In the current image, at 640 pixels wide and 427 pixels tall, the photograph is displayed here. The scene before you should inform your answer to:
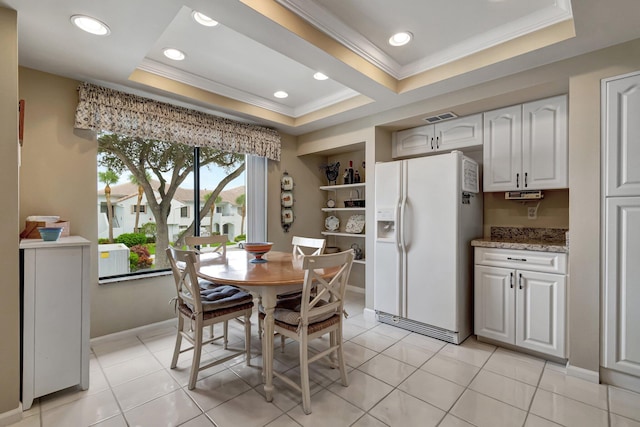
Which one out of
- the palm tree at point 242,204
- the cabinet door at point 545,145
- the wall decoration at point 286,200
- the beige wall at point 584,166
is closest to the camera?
the beige wall at point 584,166

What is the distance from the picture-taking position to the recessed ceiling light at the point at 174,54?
2.42 m

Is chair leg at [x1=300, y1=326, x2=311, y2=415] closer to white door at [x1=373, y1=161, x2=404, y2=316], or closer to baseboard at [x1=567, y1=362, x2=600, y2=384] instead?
white door at [x1=373, y1=161, x2=404, y2=316]

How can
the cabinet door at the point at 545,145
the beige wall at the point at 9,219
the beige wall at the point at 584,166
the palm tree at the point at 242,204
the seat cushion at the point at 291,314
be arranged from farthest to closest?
the palm tree at the point at 242,204
the cabinet door at the point at 545,145
the beige wall at the point at 584,166
the seat cushion at the point at 291,314
the beige wall at the point at 9,219

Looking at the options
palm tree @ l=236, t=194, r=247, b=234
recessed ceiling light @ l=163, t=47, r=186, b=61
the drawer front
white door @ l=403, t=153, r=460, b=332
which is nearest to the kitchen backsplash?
the drawer front

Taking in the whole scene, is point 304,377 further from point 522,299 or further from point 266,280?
point 522,299

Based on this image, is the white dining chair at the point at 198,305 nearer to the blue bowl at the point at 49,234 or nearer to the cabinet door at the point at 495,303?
the blue bowl at the point at 49,234

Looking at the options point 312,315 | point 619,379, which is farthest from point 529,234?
point 312,315

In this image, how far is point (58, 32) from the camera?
6.29 ft

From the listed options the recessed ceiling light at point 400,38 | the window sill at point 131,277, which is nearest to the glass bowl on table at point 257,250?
the window sill at point 131,277

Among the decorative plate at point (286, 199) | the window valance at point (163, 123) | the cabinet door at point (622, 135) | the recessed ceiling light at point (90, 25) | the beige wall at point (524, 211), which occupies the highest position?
the recessed ceiling light at point (90, 25)

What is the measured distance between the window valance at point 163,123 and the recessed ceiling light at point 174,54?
0.59m

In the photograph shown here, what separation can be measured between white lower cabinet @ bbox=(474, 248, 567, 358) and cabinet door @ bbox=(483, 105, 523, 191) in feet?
2.23

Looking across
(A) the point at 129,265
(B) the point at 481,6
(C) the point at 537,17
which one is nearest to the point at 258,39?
(B) the point at 481,6

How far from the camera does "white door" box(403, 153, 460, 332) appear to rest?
8.91ft
